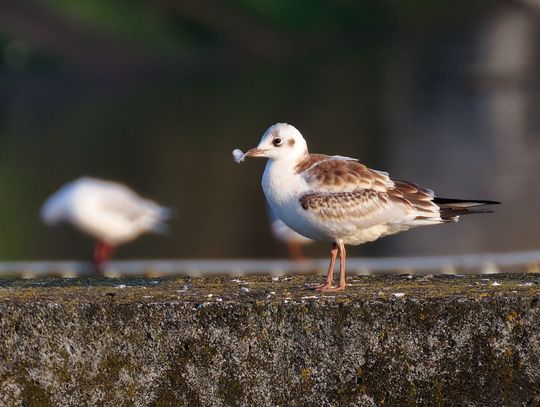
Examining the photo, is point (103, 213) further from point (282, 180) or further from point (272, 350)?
point (272, 350)

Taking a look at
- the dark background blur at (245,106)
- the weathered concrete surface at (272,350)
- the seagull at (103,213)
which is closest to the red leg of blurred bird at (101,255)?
the seagull at (103,213)

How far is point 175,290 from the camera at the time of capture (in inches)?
172

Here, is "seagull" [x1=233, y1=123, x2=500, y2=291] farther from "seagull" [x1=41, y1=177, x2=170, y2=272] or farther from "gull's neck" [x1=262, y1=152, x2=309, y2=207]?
"seagull" [x1=41, y1=177, x2=170, y2=272]

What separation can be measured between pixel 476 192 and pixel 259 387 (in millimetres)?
16897

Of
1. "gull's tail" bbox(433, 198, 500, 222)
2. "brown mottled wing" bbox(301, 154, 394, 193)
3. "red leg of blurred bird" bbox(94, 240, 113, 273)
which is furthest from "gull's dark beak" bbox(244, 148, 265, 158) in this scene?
"red leg of blurred bird" bbox(94, 240, 113, 273)

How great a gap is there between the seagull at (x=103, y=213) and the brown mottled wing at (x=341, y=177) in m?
6.41

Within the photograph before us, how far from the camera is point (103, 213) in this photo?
11.4 m

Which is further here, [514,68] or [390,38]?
[390,38]

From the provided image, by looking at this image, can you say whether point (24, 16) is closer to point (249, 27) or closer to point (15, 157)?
point (249, 27)

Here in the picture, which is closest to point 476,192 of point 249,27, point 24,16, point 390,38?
point 24,16

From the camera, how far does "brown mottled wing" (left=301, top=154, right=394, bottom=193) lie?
16.1 ft

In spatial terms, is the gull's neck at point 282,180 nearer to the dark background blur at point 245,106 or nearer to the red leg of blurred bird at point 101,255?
the red leg of blurred bird at point 101,255

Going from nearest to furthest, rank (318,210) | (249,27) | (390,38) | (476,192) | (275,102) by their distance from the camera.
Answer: (318,210) → (476,192) → (275,102) → (249,27) → (390,38)

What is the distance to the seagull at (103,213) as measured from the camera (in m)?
11.4
